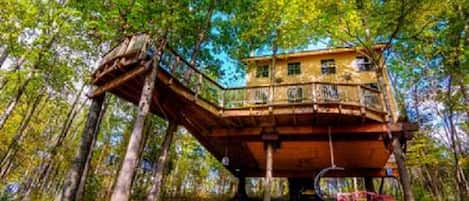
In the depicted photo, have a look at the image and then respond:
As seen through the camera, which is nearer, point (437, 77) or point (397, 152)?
point (397, 152)

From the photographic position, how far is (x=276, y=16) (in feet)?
44.6

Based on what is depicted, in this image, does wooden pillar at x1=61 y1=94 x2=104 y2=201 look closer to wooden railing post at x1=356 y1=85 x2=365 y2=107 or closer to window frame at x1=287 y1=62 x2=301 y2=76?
wooden railing post at x1=356 y1=85 x2=365 y2=107

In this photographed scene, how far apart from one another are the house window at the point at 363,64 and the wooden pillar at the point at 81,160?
13530 mm

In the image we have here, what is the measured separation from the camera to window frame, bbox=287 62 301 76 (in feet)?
53.1

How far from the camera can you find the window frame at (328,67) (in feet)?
50.8

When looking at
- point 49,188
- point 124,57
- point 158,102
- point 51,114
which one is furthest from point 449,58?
point 49,188

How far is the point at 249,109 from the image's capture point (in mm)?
8539

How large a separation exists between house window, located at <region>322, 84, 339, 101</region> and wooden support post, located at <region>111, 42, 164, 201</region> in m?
5.41

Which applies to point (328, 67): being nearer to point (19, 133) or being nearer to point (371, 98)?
point (371, 98)

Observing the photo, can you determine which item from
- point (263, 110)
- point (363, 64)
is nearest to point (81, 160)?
point (263, 110)

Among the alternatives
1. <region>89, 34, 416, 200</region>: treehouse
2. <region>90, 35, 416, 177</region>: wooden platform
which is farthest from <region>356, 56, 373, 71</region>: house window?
<region>90, 35, 416, 177</region>: wooden platform

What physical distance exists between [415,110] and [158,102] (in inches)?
641

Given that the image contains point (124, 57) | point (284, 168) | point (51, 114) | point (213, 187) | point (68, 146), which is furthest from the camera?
point (213, 187)

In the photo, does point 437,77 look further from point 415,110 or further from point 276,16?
point 276,16
